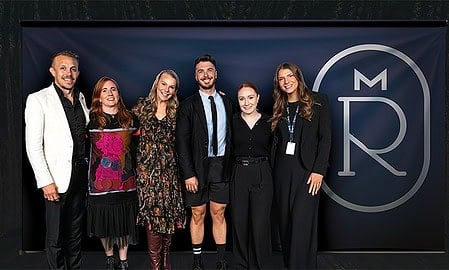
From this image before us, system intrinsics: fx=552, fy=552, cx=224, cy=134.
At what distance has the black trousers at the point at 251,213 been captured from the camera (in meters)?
3.37

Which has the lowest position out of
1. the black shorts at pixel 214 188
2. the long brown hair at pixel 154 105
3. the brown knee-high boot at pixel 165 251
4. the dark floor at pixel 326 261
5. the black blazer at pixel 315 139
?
the dark floor at pixel 326 261

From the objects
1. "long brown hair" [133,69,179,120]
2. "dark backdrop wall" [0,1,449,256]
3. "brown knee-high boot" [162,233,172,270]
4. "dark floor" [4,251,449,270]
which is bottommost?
"dark floor" [4,251,449,270]

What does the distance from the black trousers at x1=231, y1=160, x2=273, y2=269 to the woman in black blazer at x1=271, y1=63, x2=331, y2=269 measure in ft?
0.34

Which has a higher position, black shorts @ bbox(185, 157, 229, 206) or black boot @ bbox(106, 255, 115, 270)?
black shorts @ bbox(185, 157, 229, 206)

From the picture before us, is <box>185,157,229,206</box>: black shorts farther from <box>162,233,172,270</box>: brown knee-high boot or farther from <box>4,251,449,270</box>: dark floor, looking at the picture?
<box>4,251,449,270</box>: dark floor

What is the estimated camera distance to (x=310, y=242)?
344cm

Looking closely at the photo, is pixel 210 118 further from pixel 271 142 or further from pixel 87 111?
pixel 87 111

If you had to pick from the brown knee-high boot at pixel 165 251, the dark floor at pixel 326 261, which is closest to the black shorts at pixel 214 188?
the brown knee-high boot at pixel 165 251

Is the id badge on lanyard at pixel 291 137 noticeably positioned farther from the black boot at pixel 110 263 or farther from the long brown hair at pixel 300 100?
the black boot at pixel 110 263

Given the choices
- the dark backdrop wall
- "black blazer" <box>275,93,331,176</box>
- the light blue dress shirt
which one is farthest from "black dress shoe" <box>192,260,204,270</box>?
the dark backdrop wall

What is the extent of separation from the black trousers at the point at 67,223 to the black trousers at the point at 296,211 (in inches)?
46.9

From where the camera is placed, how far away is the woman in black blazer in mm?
3377

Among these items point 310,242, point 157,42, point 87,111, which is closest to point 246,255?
point 310,242

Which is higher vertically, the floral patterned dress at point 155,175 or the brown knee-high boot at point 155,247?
the floral patterned dress at point 155,175
